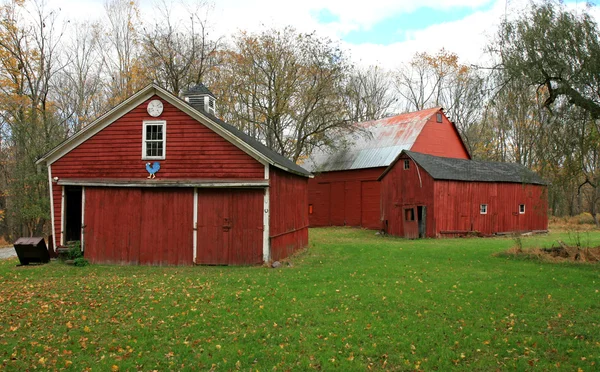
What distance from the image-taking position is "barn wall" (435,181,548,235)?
2588cm

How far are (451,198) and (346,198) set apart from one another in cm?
1060

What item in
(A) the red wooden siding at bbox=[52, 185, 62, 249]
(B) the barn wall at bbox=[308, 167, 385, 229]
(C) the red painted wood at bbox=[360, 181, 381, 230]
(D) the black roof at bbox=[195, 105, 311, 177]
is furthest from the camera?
(B) the barn wall at bbox=[308, 167, 385, 229]

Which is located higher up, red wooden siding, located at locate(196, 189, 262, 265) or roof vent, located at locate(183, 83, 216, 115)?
roof vent, located at locate(183, 83, 216, 115)

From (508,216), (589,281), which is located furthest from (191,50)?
(589,281)

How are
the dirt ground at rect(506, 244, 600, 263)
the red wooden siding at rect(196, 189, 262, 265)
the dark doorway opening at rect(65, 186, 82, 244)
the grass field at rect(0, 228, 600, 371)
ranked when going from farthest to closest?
the dark doorway opening at rect(65, 186, 82, 244) → the red wooden siding at rect(196, 189, 262, 265) → the dirt ground at rect(506, 244, 600, 263) → the grass field at rect(0, 228, 600, 371)

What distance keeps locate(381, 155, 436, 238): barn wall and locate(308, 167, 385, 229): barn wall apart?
4.38m

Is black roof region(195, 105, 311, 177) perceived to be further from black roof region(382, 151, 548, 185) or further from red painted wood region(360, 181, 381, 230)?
red painted wood region(360, 181, 381, 230)

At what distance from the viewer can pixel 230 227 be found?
15.2m

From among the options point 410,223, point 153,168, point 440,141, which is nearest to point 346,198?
point 440,141

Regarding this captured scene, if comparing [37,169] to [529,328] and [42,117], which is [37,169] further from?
[529,328]

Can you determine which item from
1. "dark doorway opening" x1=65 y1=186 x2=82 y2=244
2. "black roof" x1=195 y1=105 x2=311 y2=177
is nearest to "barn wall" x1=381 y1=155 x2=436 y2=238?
"black roof" x1=195 y1=105 x2=311 y2=177

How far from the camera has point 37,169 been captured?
2770cm

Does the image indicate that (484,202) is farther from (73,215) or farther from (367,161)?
(73,215)

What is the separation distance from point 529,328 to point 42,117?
31344mm
